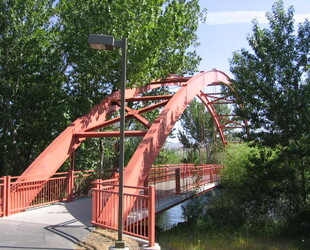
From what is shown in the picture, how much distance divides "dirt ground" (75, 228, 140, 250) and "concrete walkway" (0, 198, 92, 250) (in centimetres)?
17

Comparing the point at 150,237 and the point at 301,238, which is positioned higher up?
the point at 150,237

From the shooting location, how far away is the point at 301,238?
36.0 ft

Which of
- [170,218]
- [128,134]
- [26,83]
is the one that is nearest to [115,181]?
[128,134]

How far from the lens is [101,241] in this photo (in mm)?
6863

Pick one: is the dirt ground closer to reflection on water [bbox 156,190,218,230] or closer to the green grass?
the green grass

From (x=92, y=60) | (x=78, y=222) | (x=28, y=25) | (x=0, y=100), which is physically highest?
(x=28, y=25)

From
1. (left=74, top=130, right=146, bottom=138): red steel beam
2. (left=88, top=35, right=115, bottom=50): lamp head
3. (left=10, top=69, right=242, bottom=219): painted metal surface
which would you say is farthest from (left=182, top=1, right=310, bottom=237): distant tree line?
(left=88, top=35, right=115, bottom=50): lamp head

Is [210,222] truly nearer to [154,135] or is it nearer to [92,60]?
→ [154,135]

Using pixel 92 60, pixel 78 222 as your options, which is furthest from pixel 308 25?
pixel 78 222

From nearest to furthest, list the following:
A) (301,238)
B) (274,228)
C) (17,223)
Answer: (17,223), (301,238), (274,228)

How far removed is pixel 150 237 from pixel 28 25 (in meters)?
13.0

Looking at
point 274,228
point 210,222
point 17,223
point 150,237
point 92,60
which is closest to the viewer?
point 150,237

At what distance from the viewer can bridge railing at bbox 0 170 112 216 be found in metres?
9.06

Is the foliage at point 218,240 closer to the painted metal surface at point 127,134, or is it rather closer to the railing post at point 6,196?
the painted metal surface at point 127,134
